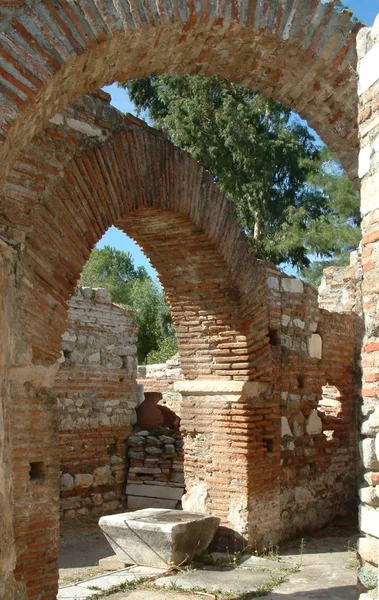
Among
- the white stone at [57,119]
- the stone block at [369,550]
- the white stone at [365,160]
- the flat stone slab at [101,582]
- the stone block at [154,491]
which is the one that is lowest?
the flat stone slab at [101,582]

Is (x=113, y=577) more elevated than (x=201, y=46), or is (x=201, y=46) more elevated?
(x=201, y=46)

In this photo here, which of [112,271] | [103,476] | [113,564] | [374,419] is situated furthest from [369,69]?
[112,271]

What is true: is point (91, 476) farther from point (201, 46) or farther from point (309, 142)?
point (309, 142)

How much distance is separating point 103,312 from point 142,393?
5.46 feet

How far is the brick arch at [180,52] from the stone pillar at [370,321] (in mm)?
1013

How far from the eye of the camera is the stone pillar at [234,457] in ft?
22.9

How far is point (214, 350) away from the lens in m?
7.33

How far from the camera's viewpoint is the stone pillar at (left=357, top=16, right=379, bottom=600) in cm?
342

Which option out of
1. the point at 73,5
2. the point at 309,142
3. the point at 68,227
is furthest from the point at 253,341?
the point at 309,142

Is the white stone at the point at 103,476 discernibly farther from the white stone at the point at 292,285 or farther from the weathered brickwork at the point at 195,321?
the white stone at the point at 292,285

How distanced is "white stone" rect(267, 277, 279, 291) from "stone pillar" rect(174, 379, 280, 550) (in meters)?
1.11

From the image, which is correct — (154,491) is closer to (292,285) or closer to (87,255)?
(292,285)

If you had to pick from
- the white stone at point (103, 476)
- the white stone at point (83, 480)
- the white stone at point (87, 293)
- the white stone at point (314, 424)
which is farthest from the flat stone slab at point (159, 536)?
the white stone at point (87, 293)

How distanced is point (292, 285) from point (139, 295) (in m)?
16.7
